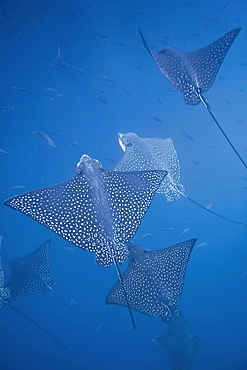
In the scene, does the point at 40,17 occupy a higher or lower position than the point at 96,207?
higher

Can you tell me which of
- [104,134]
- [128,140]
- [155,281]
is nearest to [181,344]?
[155,281]

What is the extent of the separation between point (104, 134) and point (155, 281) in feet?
19.9

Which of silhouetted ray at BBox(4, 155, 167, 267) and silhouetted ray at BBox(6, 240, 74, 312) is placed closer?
silhouetted ray at BBox(4, 155, 167, 267)

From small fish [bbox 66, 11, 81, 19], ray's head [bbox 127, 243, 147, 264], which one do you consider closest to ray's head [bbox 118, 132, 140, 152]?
ray's head [bbox 127, 243, 147, 264]

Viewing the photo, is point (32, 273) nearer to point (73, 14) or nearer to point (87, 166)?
point (87, 166)

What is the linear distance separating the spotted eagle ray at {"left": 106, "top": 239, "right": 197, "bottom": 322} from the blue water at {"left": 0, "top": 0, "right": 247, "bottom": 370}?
14.1ft

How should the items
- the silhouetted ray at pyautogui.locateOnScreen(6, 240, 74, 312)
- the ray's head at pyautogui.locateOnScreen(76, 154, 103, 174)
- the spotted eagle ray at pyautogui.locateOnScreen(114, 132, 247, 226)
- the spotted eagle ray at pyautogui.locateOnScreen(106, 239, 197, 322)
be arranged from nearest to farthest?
the ray's head at pyautogui.locateOnScreen(76, 154, 103, 174)
the spotted eagle ray at pyautogui.locateOnScreen(106, 239, 197, 322)
the spotted eagle ray at pyautogui.locateOnScreen(114, 132, 247, 226)
the silhouetted ray at pyautogui.locateOnScreen(6, 240, 74, 312)

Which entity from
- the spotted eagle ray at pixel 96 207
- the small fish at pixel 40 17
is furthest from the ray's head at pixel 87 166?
the small fish at pixel 40 17

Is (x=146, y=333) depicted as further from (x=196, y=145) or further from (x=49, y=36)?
(x=49, y=36)

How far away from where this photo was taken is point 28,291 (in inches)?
228

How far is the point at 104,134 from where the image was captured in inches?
340

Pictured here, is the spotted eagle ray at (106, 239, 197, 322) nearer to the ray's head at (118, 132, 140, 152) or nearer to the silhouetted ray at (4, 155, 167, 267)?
the silhouetted ray at (4, 155, 167, 267)

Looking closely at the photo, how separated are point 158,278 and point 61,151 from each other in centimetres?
585

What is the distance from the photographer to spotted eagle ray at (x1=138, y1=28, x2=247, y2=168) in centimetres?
391
